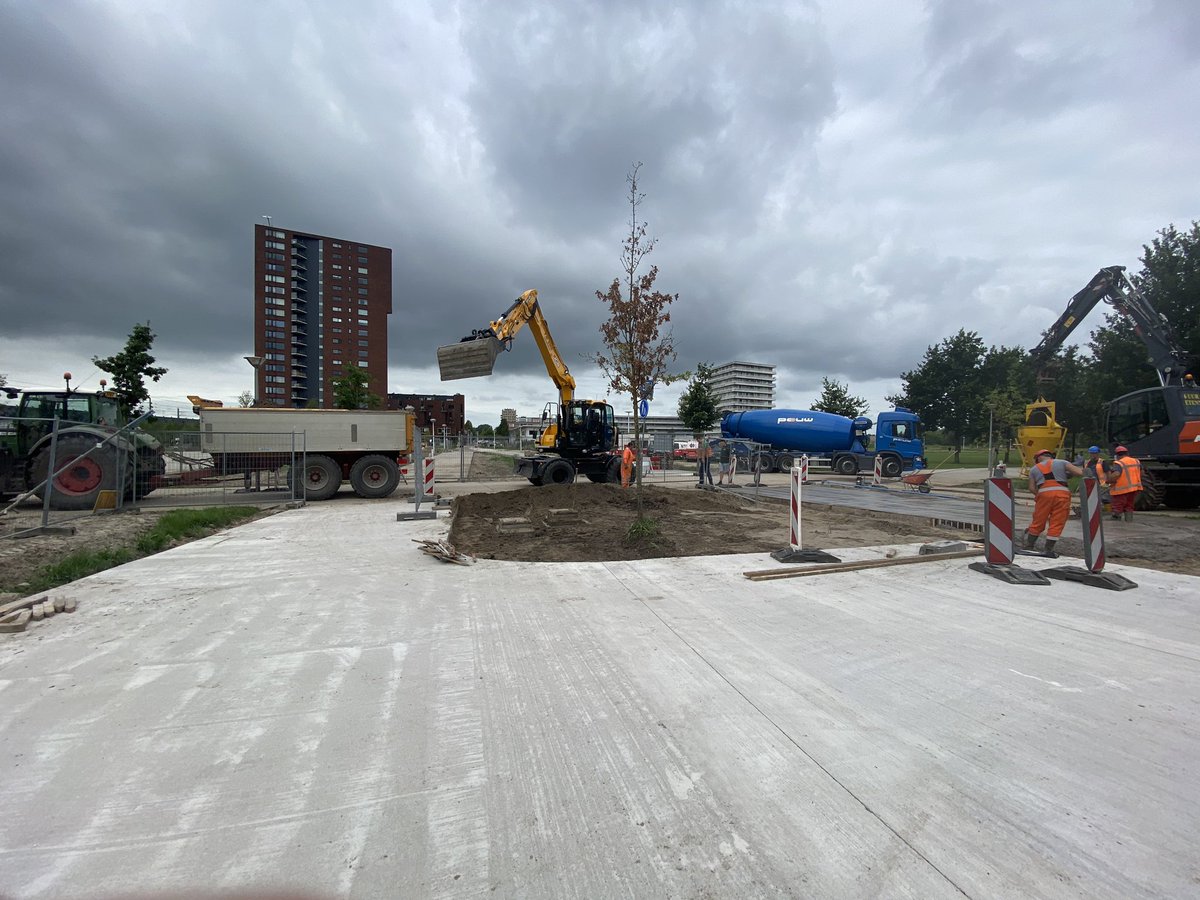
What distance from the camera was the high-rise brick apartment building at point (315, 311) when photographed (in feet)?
289

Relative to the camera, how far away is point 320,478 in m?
15.2

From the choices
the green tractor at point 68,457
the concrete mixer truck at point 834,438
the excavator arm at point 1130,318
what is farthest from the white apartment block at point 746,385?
the green tractor at point 68,457

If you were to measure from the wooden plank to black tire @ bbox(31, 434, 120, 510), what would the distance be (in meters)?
13.4

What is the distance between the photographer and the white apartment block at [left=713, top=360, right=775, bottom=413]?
116m

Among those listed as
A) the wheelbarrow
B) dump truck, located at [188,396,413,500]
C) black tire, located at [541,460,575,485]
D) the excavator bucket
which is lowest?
the wheelbarrow

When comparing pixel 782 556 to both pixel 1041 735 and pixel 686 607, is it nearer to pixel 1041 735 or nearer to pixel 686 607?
pixel 686 607

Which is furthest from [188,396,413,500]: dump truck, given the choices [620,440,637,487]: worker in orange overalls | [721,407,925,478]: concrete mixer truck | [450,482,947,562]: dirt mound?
[721,407,925,478]: concrete mixer truck

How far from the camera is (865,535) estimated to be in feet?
32.2

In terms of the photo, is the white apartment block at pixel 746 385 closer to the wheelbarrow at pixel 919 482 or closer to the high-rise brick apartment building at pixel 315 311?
the high-rise brick apartment building at pixel 315 311

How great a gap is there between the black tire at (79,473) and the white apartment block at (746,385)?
107197mm

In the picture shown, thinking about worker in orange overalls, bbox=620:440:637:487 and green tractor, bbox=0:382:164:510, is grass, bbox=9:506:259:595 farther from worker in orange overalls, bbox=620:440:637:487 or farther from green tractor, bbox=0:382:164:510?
A: worker in orange overalls, bbox=620:440:637:487

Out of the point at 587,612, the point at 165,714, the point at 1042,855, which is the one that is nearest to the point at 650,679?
the point at 587,612

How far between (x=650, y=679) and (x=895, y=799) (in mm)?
1570

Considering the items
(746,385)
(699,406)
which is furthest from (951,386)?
(746,385)
